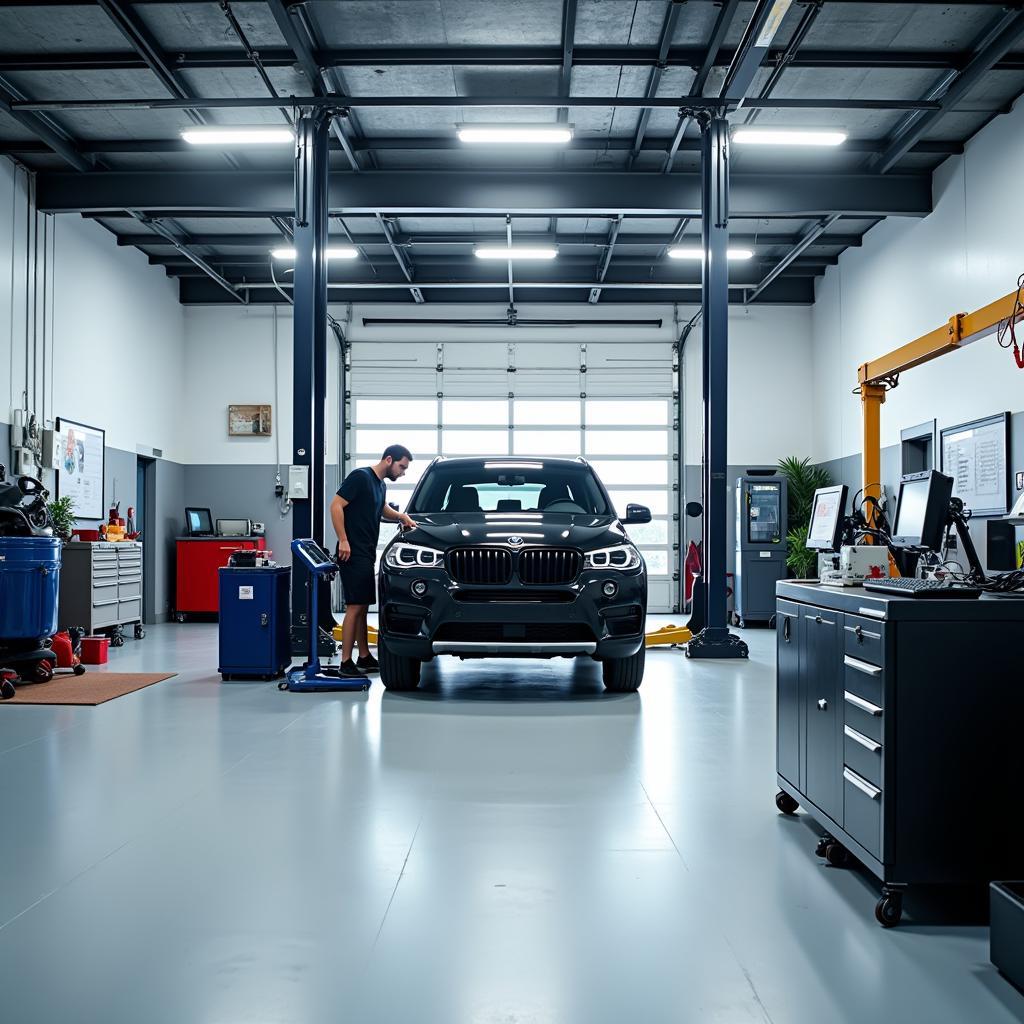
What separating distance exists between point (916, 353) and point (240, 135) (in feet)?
20.2

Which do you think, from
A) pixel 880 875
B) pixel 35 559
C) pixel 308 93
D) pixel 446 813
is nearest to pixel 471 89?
pixel 308 93

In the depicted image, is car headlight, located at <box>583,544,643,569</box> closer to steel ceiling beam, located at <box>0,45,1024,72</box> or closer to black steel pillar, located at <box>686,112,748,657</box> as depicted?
black steel pillar, located at <box>686,112,748,657</box>

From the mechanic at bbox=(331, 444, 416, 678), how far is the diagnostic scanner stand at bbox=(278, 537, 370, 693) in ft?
0.45

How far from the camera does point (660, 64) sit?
25.5 ft

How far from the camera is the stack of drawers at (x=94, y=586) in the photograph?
28.4ft

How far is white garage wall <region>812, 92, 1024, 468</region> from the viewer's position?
8.36m

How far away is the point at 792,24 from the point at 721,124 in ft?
3.39

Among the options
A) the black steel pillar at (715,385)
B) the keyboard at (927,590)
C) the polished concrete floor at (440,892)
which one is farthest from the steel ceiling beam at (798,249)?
the keyboard at (927,590)

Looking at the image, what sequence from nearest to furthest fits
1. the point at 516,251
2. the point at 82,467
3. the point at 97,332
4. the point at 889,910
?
the point at 889,910
the point at 82,467
the point at 97,332
the point at 516,251

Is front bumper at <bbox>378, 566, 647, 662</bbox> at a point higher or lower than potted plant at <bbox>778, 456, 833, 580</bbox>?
lower

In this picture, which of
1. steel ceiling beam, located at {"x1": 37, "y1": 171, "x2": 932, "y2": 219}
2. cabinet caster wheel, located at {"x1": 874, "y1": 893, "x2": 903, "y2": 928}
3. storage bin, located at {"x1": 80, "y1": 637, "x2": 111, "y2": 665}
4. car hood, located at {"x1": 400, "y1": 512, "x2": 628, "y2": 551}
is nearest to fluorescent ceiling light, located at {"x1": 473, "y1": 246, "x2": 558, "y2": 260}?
steel ceiling beam, located at {"x1": 37, "y1": 171, "x2": 932, "y2": 219}

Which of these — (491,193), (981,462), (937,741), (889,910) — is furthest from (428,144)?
(889,910)

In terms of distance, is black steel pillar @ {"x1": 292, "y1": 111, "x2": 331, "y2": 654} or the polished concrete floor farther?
black steel pillar @ {"x1": 292, "y1": 111, "x2": 331, "y2": 654}

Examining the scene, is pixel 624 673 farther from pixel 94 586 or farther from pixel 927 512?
pixel 94 586
